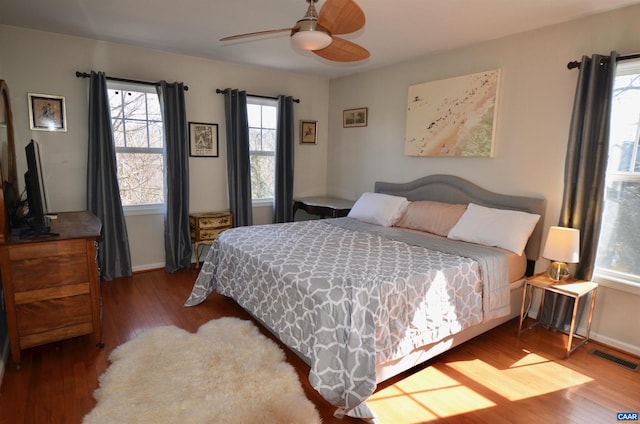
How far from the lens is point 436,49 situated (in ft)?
11.8

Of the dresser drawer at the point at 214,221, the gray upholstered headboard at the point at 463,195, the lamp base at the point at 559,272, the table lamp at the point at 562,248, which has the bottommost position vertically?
the lamp base at the point at 559,272

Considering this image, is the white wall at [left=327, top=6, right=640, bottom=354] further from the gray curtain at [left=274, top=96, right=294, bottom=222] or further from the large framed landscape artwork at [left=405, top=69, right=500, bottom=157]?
the gray curtain at [left=274, top=96, right=294, bottom=222]

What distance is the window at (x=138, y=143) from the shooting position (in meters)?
3.83

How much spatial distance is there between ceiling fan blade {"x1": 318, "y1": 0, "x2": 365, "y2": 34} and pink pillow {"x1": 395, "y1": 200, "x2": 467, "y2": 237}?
194 cm

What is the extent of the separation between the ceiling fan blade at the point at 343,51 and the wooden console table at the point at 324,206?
203 cm

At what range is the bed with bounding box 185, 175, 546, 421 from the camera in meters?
1.89

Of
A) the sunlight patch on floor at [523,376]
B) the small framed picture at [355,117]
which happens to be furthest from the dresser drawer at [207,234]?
the sunlight patch on floor at [523,376]

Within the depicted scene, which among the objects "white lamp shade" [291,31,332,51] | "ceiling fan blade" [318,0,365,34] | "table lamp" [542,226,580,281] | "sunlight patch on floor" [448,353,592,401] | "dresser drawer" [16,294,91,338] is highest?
"ceiling fan blade" [318,0,365,34]

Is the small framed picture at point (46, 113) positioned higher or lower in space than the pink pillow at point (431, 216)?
higher

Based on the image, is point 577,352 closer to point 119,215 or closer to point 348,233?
point 348,233

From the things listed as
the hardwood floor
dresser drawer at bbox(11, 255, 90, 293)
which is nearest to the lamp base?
the hardwood floor

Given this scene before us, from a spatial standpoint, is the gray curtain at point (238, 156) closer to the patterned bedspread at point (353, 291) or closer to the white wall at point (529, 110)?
the patterned bedspread at point (353, 291)

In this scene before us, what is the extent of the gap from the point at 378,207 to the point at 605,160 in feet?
6.32

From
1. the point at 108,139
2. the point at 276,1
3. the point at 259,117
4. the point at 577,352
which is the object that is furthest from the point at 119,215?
the point at 577,352
